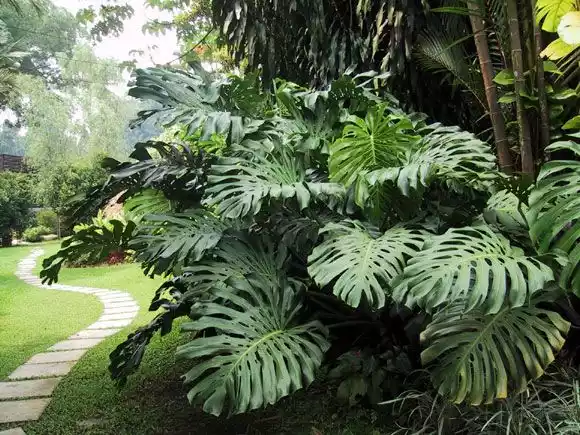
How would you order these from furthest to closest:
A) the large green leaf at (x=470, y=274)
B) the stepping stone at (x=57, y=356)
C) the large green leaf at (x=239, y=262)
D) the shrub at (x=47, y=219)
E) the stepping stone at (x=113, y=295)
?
1. the shrub at (x=47, y=219)
2. the stepping stone at (x=113, y=295)
3. the stepping stone at (x=57, y=356)
4. the large green leaf at (x=239, y=262)
5. the large green leaf at (x=470, y=274)

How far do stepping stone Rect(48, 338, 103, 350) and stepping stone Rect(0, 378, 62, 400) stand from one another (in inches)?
28.6

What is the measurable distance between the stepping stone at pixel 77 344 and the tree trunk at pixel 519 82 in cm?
300

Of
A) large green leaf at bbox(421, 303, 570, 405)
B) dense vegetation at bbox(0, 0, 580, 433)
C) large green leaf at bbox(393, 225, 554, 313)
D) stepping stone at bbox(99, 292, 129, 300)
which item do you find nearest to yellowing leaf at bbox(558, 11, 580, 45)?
dense vegetation at bbox(0, 0, 580, 433)

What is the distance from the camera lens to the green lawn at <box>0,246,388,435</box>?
1920 mm

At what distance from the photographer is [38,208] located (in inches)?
547

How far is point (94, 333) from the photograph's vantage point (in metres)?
3.96

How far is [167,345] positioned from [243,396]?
1953 millimetres

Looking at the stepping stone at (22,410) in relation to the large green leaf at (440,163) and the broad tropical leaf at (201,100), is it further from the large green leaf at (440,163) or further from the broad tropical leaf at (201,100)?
the large green leaf at (440,163)

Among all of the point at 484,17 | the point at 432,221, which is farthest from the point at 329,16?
the point at 432,221

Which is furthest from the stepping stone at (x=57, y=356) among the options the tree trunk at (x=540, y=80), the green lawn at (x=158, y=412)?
the tree trunk at (x=540, y=80)

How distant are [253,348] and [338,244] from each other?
1.47ft

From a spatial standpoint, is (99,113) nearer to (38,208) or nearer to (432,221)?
(38,208)

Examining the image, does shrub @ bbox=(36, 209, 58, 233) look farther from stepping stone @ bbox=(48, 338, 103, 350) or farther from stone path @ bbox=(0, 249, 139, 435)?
stepping stone @ bbox=(48, 338, 103, 350)

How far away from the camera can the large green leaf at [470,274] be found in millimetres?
1310
